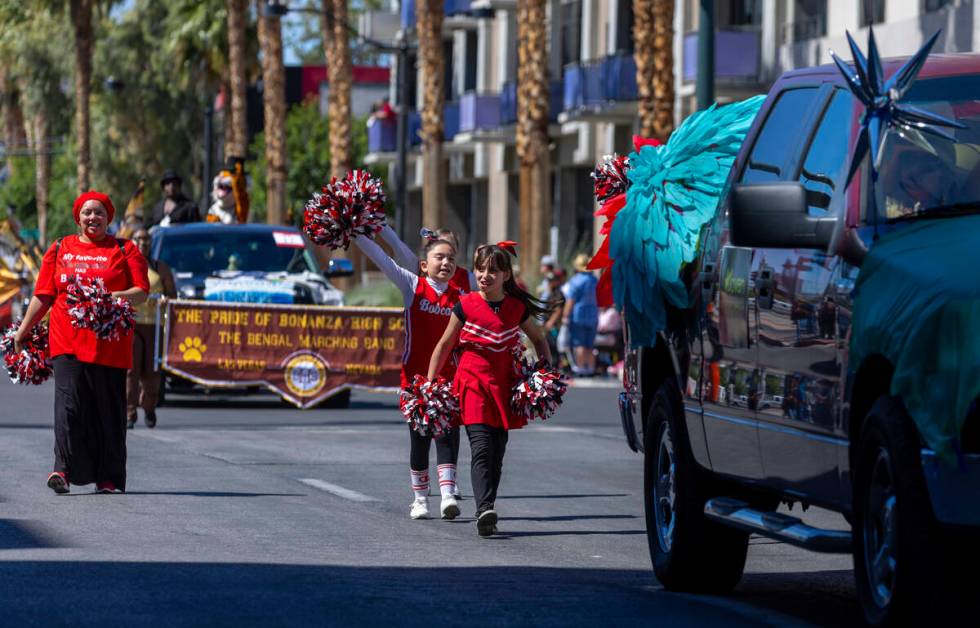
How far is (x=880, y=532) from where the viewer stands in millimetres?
7309

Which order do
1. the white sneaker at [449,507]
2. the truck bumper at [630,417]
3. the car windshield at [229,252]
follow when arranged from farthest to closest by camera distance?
the car windshield at [229,252], the white sneaker at [449,507], the truck bumper at [630,417]

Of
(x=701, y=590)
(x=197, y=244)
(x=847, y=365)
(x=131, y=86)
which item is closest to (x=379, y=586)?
(x=701, y=590)

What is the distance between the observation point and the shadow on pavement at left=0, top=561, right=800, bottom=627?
8.43 metres

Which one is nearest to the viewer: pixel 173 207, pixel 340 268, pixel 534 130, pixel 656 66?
pixel 340 268

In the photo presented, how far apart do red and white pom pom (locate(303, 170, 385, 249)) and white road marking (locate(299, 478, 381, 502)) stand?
1994 millimetres

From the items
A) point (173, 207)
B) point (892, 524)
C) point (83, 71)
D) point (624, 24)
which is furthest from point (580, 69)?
point (892, 524)

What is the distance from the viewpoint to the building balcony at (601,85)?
45344 mm

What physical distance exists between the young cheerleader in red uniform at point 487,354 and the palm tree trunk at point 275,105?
37244mm

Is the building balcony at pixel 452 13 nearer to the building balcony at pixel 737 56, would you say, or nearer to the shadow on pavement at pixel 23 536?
the building balcony at pixel 737 56

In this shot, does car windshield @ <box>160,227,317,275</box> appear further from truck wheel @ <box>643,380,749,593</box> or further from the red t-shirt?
truck wheel @ <box>643,380,749,593</box>

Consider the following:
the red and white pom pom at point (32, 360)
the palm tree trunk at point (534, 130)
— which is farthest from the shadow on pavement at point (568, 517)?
the palm tree trunk at point (534, 130)

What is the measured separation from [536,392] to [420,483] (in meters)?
1.06

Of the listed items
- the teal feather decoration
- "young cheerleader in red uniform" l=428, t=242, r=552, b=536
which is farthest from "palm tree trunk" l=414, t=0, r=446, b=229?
the teal feather decoration

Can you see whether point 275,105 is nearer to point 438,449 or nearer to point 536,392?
point 438,449
